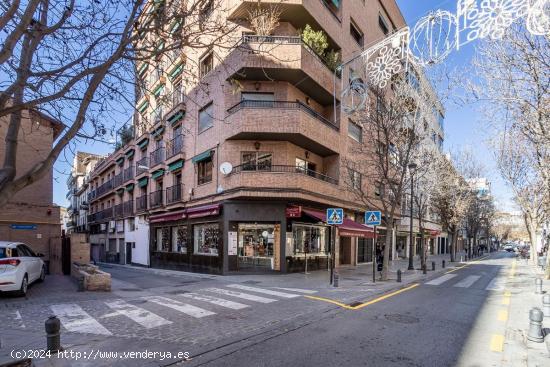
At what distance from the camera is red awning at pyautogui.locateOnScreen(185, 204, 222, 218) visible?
1716 centimetres

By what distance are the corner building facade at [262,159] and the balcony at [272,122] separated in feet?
0.16

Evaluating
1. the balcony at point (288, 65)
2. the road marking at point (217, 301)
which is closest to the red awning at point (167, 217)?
the balcony at point (288, 65)

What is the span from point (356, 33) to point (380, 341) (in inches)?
916

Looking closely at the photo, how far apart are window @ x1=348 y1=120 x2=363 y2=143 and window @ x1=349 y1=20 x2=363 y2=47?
6.21 m

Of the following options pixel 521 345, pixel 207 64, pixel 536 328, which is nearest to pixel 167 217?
pixel 207 64

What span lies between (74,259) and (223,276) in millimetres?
7340

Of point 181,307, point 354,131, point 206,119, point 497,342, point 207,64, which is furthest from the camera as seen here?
point 354,131

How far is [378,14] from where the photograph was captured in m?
28.2

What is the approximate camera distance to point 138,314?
26.0 feet

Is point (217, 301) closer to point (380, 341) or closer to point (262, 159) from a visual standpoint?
point (380, 341)

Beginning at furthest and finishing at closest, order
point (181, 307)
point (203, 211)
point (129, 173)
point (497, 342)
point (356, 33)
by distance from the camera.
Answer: point (129, 173) < point (356, 33) < point (203, 211) < point (181, 307) < point (497, 342)

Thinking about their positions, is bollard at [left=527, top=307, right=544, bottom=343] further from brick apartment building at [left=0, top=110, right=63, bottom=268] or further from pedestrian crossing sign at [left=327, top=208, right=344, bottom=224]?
brick apartment building at [left=0, top=110, right=63, bottom=268]

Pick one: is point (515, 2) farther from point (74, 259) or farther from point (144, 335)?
point (74, 259)

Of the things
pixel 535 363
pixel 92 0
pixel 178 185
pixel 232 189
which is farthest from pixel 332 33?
pixel 535 363
